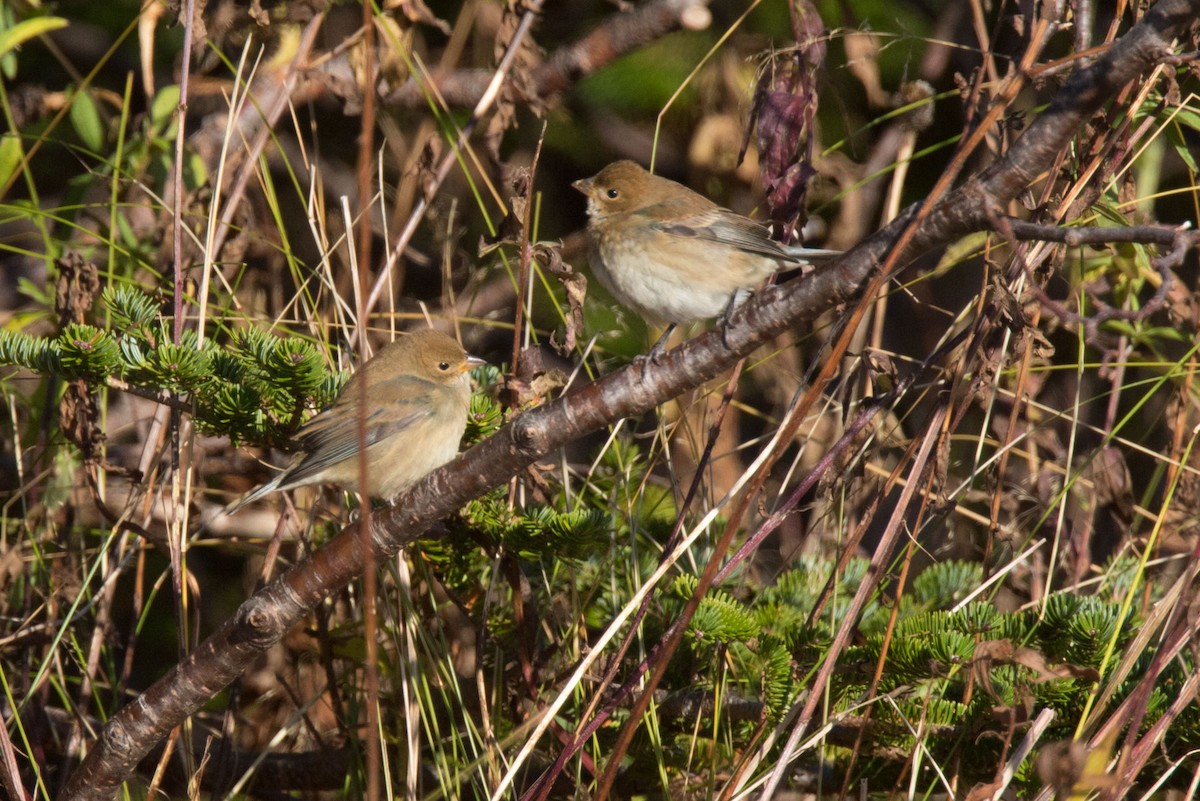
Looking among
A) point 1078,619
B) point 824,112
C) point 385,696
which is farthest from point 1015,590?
point 824,112

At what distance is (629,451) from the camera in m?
3.64

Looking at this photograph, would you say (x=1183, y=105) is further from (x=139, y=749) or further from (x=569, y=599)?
(x=139, y=749)

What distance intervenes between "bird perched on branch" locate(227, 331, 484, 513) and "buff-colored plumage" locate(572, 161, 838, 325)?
0.59 m

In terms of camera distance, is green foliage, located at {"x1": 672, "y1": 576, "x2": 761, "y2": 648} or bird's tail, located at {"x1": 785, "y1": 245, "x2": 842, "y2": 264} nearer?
green foliage, located at {"x1": 672, "y1": 576, "x2": 761, "y2": 648}

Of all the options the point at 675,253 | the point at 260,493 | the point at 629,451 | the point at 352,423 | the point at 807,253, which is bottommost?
the point at 260,493

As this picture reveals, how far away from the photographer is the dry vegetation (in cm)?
245

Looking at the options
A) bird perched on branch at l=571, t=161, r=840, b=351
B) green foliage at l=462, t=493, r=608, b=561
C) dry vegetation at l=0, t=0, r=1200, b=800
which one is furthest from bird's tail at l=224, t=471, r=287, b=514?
bird perched on branch at l=571, t=161, r=840, b=351

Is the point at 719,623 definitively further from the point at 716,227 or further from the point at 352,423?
the point at 716,227

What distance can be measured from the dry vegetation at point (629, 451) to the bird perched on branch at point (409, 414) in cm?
14

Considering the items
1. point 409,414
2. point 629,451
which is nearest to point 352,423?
point 409,414

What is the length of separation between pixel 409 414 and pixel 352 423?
0.52 meters

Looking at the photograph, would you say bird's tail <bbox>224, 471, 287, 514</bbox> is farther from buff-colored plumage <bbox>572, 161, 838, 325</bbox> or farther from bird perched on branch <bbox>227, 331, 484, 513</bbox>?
buff-colored plumage <bbox>572, 161, 838, 325</bbox>

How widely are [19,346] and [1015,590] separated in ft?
9.82

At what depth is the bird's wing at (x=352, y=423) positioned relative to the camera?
3.34 metres
